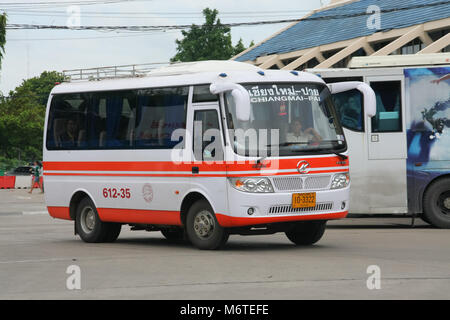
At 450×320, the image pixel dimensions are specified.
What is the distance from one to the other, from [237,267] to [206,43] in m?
60.9

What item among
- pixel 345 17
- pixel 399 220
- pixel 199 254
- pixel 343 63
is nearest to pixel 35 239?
pixel 199 254

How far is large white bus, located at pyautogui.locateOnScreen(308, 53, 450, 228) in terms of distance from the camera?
1902cm

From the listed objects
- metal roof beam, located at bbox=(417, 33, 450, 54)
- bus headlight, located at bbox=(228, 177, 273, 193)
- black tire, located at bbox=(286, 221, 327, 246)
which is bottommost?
black tire, located at bbox=(286, 221, 327, 246)

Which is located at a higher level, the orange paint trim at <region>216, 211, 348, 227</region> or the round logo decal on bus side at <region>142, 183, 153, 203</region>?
the round logo decal on bus side at <region>142, 183, 153, 203</region>

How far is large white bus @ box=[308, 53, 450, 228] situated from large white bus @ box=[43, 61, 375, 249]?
4.30 metres

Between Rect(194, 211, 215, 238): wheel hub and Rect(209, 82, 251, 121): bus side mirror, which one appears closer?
Rect(209, 82, 251, 121): bus side mirror

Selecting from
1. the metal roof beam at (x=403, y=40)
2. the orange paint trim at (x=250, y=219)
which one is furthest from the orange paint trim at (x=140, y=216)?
the metal roof beam at (x=403, y=40)

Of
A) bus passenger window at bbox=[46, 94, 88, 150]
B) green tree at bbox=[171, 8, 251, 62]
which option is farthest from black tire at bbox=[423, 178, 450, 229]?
green tree at bbox=[171, 8, 251, 62]

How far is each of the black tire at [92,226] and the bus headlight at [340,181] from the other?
4440mm

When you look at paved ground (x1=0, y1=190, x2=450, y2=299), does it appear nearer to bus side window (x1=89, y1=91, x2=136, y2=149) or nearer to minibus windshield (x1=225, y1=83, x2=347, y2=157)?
minibus windshield (x1=225, y1=83, x2=347, y2=157)

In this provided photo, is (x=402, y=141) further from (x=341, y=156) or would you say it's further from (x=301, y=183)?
(x=301, y=183)

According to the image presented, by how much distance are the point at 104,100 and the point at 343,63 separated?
2526 centimetres

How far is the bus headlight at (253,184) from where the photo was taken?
13.4 meters
